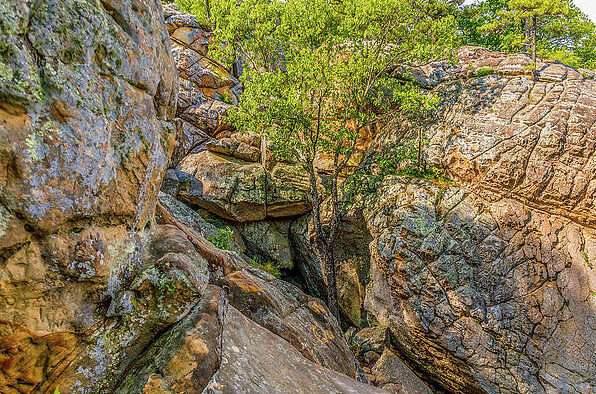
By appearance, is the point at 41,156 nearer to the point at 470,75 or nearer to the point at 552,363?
the point at 552,363

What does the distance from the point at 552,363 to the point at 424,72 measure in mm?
16432

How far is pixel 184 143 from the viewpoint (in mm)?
25797

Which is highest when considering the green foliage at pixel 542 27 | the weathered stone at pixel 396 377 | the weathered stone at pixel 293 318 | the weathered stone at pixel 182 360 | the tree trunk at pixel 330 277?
the green foliage at pixel 542 27

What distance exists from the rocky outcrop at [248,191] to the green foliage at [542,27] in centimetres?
1724

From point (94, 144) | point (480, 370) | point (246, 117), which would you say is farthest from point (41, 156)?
point (480, 370)

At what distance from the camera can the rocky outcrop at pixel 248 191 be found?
78.8 feet

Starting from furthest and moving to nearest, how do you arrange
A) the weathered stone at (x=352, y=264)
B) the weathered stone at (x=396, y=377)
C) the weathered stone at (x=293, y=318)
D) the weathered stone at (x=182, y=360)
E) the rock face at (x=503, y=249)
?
the weathered stone at (x=352, y=264)
the weathered stone at (x=396, y=377)
the rock face at (x=503, y=249)
the weathered stone at (x=293, y=318)
the weathered stone at (x=182, y=360)

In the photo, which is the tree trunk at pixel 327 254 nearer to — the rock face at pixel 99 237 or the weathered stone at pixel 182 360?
the rock face at pixel 99 237

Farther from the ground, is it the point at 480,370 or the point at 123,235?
the point at 123,235

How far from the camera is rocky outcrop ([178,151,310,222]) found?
78.8 ft

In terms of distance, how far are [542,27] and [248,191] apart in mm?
23743

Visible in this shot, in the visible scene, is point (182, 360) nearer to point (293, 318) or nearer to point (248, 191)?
point (293, 318)

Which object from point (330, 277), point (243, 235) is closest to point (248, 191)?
point (243, 235)

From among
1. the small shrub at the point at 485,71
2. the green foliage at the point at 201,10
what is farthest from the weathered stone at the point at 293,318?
the green foliage at the point at 201,10
